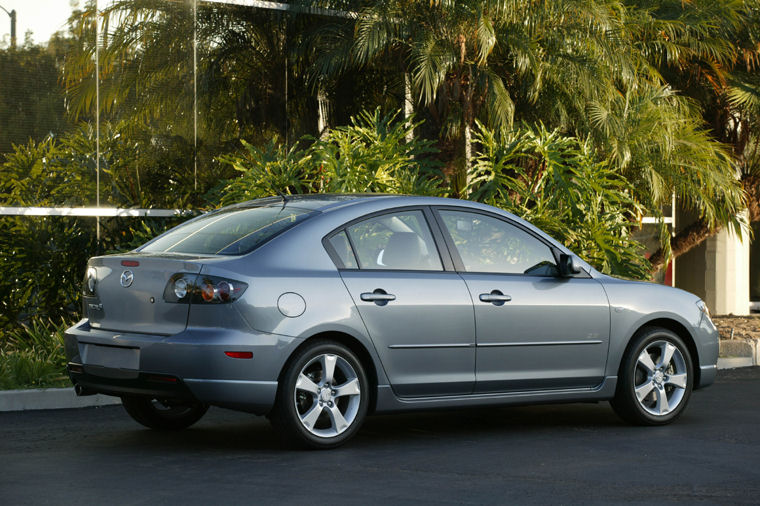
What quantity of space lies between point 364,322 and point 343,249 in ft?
1.57

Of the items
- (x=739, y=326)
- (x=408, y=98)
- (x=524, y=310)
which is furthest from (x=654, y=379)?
(x=739, y=326)

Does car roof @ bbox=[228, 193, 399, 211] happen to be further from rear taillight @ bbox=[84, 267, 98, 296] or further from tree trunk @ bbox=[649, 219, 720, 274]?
tree trunk @ bbox=[649, 219, 720, 274]

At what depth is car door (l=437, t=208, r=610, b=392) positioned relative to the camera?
25.0ft

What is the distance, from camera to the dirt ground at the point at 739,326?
14.9m

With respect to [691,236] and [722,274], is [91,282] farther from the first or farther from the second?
[722,274]

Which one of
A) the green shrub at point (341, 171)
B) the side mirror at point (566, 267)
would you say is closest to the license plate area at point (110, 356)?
the side mirror at point (566, 267)

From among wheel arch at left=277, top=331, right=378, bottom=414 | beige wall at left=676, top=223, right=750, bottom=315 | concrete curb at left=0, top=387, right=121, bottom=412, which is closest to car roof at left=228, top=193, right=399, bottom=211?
wheel arch at left=277, top=331, right=378, bottom=414

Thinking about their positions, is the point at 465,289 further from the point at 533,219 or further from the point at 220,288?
the point at 533,219

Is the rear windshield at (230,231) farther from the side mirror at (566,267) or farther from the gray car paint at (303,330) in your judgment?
the side mirror at (566,267)

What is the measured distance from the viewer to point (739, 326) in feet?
53.4

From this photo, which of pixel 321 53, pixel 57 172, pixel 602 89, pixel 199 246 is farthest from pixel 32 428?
pixel 602 89

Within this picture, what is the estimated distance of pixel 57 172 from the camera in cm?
1348

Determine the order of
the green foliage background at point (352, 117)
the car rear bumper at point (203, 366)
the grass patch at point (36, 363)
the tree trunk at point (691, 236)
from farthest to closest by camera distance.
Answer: the tree trunk at point (691, 236) < the green foliage background at point (352, 117) < the grass patch at point (36, 363) < the car rear bumper at point (203, 366)

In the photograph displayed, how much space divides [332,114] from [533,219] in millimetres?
3763
